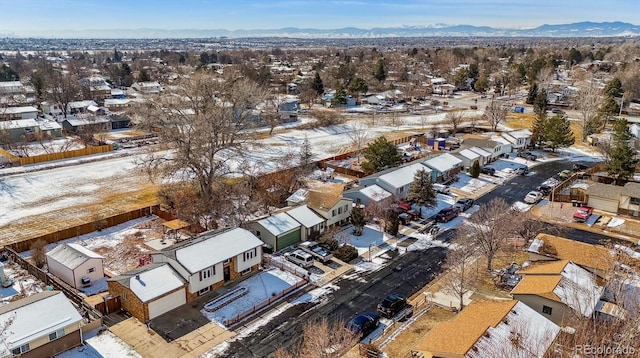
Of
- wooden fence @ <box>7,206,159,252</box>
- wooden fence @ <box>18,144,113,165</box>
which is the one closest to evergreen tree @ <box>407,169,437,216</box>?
wooden fence @ <box>7,206,159,252</box>

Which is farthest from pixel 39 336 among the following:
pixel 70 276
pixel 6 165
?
pixel 6 165

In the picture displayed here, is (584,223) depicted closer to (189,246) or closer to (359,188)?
(359,188)

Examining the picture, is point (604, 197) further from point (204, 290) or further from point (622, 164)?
point (204, 290)

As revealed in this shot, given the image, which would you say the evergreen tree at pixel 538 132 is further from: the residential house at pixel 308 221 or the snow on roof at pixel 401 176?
the residential house at pixel 308 221

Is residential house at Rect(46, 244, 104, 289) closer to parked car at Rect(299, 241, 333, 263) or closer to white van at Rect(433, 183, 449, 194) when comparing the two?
parked car at Rect(299, 241, 333, 263)

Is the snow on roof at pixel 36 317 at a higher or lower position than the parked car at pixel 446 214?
higher

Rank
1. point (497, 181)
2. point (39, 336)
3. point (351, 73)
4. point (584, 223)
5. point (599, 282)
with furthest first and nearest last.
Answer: point (351, 73), point (497, 181), point (584, 223), point (599, 282), point (39, 336)

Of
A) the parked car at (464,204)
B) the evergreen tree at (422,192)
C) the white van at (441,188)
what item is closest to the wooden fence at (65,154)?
the evergreen tree at (422,192)
